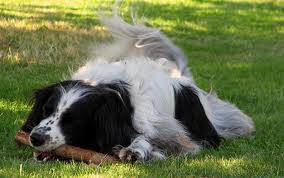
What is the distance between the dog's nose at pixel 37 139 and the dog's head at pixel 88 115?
102mm

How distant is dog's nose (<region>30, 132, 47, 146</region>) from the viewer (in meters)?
5.04

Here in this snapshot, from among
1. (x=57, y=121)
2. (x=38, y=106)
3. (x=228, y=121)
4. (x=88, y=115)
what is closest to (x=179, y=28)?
(x=228, y=121)

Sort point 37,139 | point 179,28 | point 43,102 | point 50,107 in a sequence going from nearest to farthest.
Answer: point 37,139 → point 50,107 → point 43,102 → point 179,28

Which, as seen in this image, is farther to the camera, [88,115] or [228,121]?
[228,121]

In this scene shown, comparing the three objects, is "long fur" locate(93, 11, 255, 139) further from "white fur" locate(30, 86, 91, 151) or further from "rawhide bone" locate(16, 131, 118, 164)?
"rawhide bone" locate(16, 131, 118, 164)

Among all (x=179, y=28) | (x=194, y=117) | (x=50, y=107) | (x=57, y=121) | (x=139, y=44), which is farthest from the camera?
(x=179, y=28)

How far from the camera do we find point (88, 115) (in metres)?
5.33

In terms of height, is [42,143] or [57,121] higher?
[57,121]

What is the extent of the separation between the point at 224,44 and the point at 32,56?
14.1ft

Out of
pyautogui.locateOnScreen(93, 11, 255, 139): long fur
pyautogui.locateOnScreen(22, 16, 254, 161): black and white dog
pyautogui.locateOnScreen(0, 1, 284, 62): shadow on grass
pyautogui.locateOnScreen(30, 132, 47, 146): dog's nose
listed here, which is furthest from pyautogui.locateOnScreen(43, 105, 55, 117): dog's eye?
pyautogui.locateOnScreen(0, 1, 284, 62): shadow on grass

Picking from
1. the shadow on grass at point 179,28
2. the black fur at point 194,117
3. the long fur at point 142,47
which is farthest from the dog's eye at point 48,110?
the shadow on grass at point 179,28

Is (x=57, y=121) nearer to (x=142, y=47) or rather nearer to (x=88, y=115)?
(x=88, y=115)

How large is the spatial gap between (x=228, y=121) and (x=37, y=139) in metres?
2.17

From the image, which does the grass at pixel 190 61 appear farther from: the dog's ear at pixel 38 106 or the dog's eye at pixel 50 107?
the dog's eye at pixel 50 107
